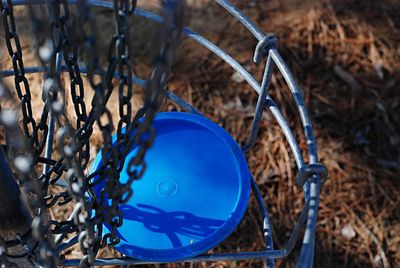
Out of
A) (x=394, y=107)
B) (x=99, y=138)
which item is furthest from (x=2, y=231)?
(x=394, y=107)

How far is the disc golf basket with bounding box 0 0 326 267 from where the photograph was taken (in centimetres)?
56

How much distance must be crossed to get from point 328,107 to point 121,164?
0.91 meters

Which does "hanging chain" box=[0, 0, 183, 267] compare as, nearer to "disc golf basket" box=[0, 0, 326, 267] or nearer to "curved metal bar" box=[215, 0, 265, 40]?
"disc golf basket" box=[0, 0, 326, 267]

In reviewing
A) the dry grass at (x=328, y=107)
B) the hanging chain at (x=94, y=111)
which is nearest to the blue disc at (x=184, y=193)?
the hanging chain at (x=94, y=111)

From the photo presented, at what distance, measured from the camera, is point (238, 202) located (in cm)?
96

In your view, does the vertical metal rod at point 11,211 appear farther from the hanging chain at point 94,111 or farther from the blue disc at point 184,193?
the blue disc at point 184,193

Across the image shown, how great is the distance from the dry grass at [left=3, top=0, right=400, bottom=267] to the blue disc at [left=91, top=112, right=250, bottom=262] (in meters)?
0.37

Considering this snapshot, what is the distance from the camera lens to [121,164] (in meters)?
0.73

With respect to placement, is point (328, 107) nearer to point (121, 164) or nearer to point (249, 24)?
point (249, 24)

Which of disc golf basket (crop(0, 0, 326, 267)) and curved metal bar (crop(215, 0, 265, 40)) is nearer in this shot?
disc golf basket (crop(0, 0, 326, 267))

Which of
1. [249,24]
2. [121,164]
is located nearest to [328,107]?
[249,24]

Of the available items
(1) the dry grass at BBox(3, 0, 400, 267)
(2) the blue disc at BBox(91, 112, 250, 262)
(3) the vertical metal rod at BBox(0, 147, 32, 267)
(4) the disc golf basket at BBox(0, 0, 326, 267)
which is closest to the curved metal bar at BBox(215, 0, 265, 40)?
(4) the disc golf basket at BBox(0, 0, 326, 267)

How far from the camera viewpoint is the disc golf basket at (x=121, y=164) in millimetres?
565

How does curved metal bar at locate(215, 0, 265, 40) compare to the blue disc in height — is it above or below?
above
